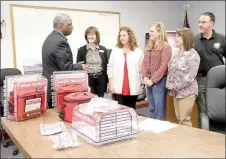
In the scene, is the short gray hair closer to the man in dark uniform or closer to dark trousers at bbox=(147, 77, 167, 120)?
dark trousers at bbox=(147, 77, 167, 120)

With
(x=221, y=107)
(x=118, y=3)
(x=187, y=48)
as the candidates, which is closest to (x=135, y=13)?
(x=118, y=3)

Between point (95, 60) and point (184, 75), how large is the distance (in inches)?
43.9

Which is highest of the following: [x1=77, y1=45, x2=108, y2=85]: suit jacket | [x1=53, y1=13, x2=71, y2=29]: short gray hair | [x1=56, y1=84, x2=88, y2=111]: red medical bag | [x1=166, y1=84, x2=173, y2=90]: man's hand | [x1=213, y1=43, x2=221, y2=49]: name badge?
[x1=53, y1=13, x2=71, y2=29]: short gray hair

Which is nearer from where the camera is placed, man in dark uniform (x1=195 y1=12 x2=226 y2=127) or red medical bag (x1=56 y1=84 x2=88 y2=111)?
red medical bag (x1=56 y1=84 x2=88 y2=111)

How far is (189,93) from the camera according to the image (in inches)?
107

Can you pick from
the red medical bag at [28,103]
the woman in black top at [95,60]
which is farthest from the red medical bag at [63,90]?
the woman in black top at [95,60]

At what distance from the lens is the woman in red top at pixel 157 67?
9.25 ft

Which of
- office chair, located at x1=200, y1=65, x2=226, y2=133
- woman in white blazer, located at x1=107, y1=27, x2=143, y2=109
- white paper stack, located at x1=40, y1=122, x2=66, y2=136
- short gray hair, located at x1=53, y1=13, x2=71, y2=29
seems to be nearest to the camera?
white paper stack, located at x1=40, y1=122, x2=66, y2=136

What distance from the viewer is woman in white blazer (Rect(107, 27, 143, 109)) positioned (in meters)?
3.00

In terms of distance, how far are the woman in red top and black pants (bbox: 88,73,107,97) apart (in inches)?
22.6

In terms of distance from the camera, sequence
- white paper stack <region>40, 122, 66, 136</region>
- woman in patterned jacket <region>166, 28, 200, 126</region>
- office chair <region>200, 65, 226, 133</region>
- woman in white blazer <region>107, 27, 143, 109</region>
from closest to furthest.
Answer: white paper stack <region>40, 122, 66, 136</region>
office chair <region>200, 65, 226, 133</region>
woman in patterned jacket <region>166, 28, 200, 126</region>
woman in white blazer <region>107, 27, 143, 109</region>

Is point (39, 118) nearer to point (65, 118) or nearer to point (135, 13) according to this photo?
point (65, 118)

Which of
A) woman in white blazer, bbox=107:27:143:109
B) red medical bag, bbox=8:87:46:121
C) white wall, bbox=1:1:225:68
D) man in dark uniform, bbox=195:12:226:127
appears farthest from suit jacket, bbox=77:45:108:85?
red medical bag, bbox=8:87:46:121

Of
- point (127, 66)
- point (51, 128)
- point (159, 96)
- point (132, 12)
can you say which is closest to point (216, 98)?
point (159, 96)
